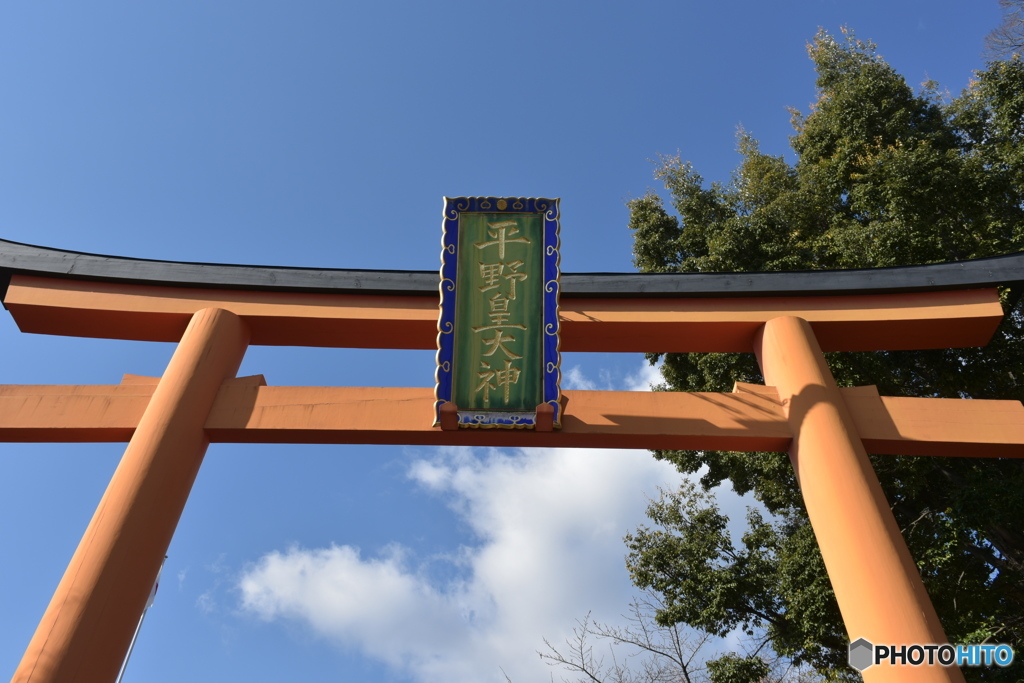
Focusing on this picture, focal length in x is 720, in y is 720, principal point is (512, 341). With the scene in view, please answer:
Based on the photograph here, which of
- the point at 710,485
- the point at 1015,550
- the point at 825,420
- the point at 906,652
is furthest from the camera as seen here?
the point at 710,485

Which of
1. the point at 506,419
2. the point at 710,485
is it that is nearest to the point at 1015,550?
the point at 710,485

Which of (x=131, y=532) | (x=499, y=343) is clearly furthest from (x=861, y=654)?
(x=131, y=532)

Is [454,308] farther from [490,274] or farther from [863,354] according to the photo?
[863,354]

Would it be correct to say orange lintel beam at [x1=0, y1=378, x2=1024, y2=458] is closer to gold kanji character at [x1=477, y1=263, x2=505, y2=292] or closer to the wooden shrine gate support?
the wooden shrine gate support

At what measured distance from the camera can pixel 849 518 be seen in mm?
5266

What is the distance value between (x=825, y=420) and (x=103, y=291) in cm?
660

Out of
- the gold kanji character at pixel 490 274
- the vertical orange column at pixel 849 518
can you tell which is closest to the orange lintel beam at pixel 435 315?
the vertical orange column at pixel 849 518

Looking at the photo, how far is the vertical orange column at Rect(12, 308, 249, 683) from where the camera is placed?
15.1 feet

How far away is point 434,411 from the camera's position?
559 centimetres

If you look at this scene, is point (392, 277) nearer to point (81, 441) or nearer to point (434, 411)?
point (434, 411)

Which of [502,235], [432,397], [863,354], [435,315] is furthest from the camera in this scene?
[863,354]

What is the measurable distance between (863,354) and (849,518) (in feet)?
18.7

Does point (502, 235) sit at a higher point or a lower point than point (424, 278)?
lower

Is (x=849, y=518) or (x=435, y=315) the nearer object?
(x=849, y=518)
